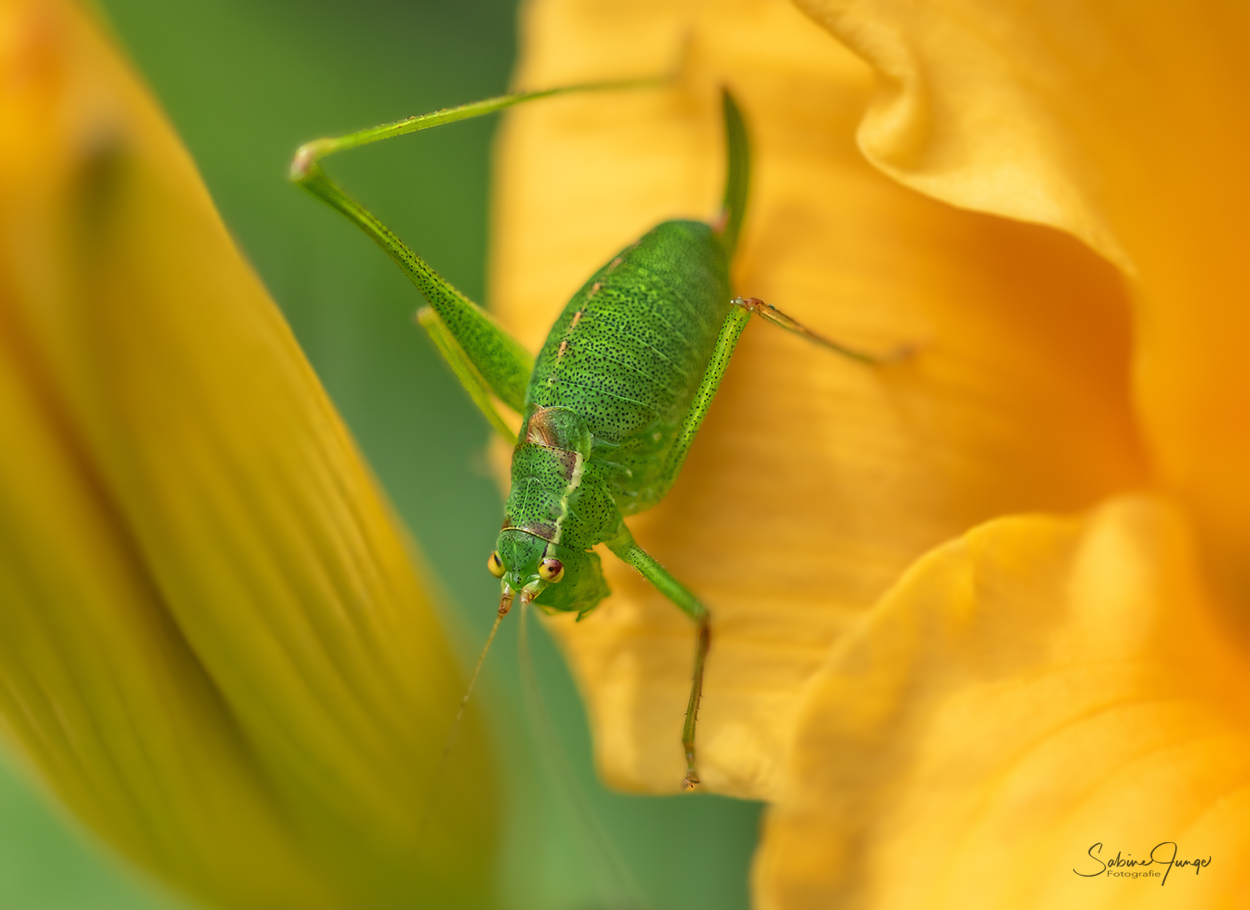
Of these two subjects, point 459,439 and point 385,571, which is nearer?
point 385,571

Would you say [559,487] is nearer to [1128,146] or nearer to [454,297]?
[454,297]

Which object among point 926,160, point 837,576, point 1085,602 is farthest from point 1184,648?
point 926,160

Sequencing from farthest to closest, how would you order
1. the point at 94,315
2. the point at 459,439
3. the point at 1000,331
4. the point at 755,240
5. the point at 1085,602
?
the point at 459,439 → the point at 755,240 → the point at 1000,331 → the point at 1085,602 → the point at 94,315

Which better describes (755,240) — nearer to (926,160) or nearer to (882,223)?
(882,223)

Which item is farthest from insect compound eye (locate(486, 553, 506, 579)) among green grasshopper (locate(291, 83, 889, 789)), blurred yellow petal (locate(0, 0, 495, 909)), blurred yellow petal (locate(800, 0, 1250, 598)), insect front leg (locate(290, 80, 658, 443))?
blurred yellow petal (locate(800, 0, 1250, 598))

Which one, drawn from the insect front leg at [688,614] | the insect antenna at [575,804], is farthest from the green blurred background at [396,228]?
the insect front leg at [688,614]

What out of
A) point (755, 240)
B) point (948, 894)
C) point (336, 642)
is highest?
point (755, 240)
